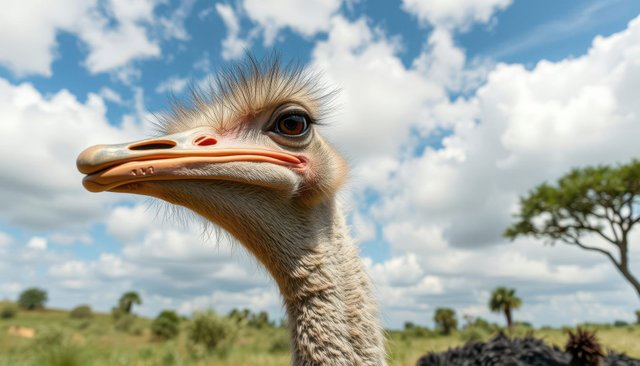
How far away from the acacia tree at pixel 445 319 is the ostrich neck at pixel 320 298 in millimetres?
35002

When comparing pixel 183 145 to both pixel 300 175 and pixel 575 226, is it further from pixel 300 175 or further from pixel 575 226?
pixel 575 226

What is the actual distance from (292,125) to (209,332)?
14.8 meters

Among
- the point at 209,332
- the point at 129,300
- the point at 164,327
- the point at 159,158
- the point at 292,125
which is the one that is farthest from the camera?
the point at 129,300

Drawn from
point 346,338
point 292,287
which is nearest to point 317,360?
point 346,338

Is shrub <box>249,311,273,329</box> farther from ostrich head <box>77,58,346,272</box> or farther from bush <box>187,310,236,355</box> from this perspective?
ostrich head <box>77,58,346,272</box>

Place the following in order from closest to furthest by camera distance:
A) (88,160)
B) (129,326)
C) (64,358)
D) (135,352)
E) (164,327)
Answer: (88,160)
(64,358)
(135,352)
(164,327)
(129,326)

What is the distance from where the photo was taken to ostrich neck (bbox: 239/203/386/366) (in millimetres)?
2180

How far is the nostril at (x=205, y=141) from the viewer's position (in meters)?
2.20

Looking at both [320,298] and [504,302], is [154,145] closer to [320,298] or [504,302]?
[320,298]

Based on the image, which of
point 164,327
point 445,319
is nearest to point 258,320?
point 164,327

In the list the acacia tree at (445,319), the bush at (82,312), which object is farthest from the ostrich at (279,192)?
the bush at (82,312)

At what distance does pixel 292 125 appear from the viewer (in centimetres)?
252

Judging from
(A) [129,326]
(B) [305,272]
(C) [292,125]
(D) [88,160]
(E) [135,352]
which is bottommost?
(E) [135,352]

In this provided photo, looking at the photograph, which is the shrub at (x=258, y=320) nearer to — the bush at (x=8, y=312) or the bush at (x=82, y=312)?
the bush at (x=82, y=312)
